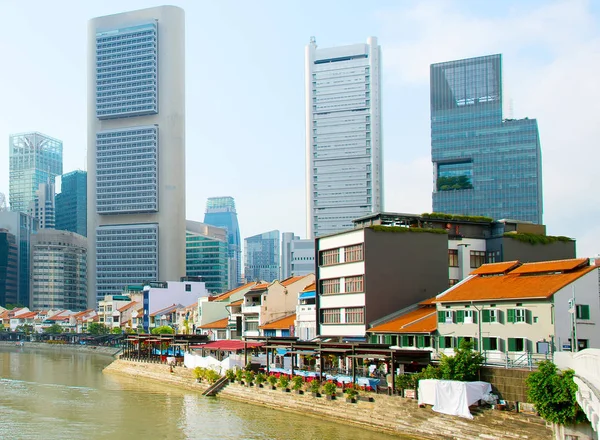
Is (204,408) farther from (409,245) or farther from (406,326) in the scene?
(409,245)

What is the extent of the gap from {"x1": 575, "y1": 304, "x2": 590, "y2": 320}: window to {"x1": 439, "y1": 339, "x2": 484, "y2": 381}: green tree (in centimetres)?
811

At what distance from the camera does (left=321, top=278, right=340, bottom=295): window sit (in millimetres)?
81056

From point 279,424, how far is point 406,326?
1727cm

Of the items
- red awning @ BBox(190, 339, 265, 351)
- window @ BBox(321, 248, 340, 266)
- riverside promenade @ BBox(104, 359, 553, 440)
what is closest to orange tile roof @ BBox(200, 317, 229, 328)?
red awning @ BBox(190, 339, 265, 351)

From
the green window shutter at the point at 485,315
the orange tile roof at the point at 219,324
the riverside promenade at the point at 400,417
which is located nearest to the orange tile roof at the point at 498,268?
the green window shutter at the point at 485,315

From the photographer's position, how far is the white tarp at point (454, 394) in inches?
1817

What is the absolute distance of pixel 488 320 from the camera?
57.5 meters

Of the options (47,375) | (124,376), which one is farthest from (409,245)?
(47,375)

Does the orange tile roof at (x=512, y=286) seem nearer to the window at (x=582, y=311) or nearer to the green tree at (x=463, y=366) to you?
the window at (x=582, y=311)

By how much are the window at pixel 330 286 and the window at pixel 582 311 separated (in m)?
31.8

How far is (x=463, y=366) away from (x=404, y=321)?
2245 centimetres

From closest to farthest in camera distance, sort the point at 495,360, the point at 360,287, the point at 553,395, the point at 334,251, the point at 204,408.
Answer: the point at 553,395
the point at 495,360
the point at 204,408
the point at 360,287
the point at 334,251

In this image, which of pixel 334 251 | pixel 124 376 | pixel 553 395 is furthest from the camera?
pixel 124 376

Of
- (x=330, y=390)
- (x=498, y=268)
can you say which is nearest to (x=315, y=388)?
(x=330, y=390)
